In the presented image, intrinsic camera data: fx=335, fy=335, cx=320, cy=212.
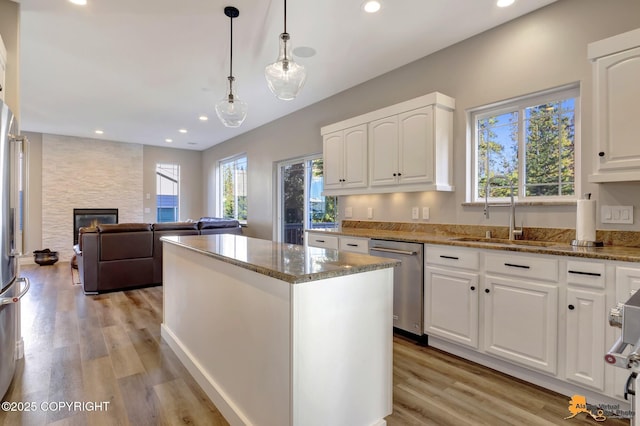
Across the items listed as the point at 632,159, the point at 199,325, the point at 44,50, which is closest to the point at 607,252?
the point at 632,159

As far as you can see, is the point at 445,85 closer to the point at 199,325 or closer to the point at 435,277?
the point at 435,277

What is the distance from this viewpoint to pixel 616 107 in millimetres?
2078

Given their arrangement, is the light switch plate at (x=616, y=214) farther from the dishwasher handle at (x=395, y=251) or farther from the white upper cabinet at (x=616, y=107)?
the dishwasher handle at (x=395, y=251)

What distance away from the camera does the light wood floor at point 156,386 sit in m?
1.91

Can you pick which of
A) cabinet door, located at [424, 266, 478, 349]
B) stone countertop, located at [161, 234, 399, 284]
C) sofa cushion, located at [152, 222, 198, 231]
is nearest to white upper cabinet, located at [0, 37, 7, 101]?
stone countertop, located at [161, 234, 399, 284]

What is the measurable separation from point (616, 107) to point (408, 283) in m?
1.87

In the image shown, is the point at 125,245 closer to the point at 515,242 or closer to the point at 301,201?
the point at 301,201

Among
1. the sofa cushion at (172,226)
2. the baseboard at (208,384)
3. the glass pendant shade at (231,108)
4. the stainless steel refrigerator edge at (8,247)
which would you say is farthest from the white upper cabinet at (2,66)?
the sofa cushion at (172,226)

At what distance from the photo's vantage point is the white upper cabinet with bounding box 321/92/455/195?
3.12 m

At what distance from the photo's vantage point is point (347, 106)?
4.43m

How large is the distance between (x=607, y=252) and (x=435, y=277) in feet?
3.68

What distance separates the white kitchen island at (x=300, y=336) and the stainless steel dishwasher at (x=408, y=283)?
120cm

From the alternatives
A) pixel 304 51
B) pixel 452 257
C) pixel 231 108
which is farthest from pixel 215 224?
pixel 452 257

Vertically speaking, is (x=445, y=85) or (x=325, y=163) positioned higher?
(x=445, y=85)
